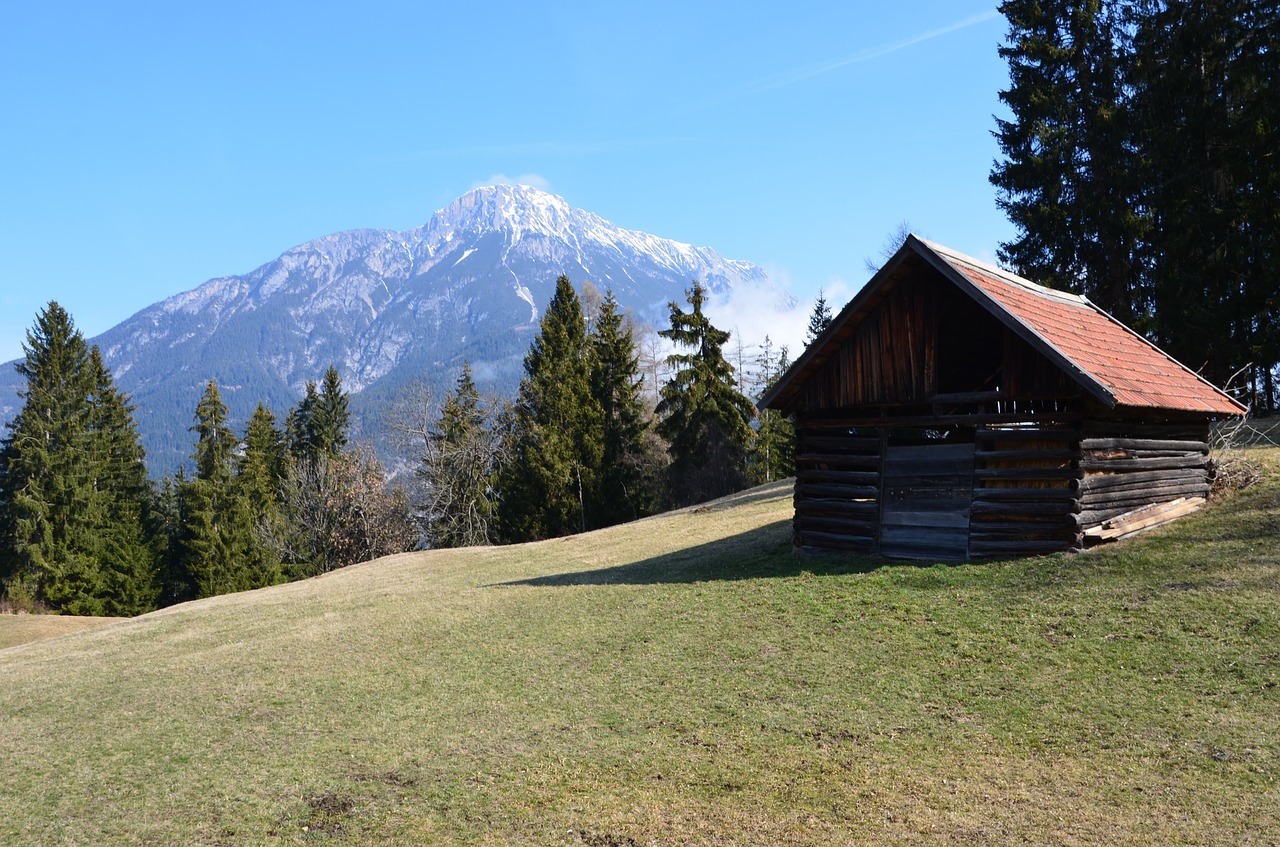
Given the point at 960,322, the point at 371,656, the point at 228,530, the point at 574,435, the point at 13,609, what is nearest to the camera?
the point at 371,656

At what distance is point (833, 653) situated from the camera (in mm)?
13016

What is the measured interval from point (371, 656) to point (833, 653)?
865 centimetres

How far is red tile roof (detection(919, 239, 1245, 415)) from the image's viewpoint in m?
16.2

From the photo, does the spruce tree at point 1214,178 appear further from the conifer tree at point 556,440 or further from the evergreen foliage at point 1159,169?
the conifer tree at point 556,440

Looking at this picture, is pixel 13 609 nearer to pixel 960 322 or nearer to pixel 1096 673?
pixel 960 322

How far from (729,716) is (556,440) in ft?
138

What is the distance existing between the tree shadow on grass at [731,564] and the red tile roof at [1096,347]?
5252mm

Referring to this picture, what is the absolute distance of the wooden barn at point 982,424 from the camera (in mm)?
16281

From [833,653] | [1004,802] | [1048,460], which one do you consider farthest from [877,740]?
[1048,460]

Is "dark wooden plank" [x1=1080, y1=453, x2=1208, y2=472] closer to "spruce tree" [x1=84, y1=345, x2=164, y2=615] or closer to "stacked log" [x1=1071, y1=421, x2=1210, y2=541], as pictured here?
"stacked log" [x1=1071, y1=421, x2=1210, y2=541]

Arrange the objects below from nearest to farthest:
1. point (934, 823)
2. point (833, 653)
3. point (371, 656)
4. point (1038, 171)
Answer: point (934, 823)
point (833, 653)
point (371, 656)
point (1038, 171)

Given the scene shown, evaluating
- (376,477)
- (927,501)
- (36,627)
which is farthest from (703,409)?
(927,501)

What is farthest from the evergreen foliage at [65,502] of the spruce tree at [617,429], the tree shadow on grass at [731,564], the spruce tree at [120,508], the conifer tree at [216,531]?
the tree shadow on grass at [731,564]

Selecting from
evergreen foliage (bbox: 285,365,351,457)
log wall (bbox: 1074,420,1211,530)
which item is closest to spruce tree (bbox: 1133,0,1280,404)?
log wall (bbox: 1074,420,1211,530)
